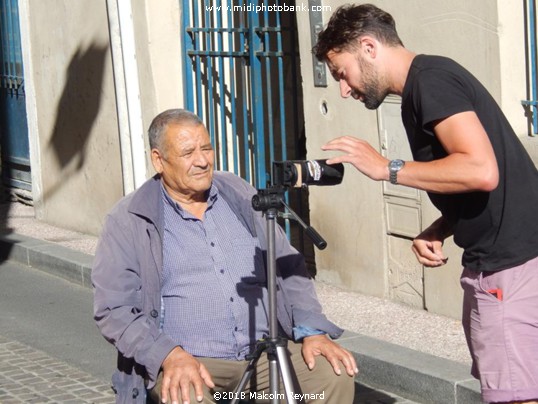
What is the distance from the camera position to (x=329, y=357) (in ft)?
13.9

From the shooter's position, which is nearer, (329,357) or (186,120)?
(329,357)

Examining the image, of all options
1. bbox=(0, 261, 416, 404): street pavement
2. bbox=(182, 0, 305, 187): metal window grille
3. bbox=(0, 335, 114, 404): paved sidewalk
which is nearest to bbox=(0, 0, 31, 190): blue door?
bbox=(0, 261, 416, 404): street pavement

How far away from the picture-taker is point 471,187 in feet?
11.3

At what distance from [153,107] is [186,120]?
4.68 metres

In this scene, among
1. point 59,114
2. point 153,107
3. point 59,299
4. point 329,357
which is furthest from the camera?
point 59,114

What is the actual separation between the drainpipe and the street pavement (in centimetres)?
96

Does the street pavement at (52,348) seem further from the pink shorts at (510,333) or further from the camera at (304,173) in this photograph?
the camera at (304,173)

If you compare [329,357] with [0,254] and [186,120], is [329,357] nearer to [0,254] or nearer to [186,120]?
[186,120]

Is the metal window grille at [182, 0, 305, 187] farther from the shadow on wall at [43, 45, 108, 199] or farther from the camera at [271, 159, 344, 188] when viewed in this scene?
the camera at [271, 159, 344, 188]

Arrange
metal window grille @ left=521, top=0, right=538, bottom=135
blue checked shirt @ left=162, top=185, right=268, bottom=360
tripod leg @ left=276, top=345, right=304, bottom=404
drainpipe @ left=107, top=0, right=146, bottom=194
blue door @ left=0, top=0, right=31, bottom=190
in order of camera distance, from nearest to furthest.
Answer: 1. tripod leg @ left=276, top=345, right=304, bottom=404
2. blue checked shirt @ left=162, top=185, right=268, bottom=360
3. metal window grille @ left=521, top=0, right=538, bottom=135
4. drainpipe @ left=107, top=0, right=146, bottom=194
5. blue door @ left=0, top=0, right=31, bottom=190

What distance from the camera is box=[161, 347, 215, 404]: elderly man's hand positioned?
13.2 ft

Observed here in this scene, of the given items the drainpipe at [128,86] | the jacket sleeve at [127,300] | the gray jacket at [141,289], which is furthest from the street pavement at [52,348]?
the jacket sleeve at [127,300]

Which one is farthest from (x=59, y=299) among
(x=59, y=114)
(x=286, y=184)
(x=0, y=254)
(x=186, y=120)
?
(x=286, y=184)

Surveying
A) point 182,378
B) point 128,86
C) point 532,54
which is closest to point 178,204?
point 182,378
